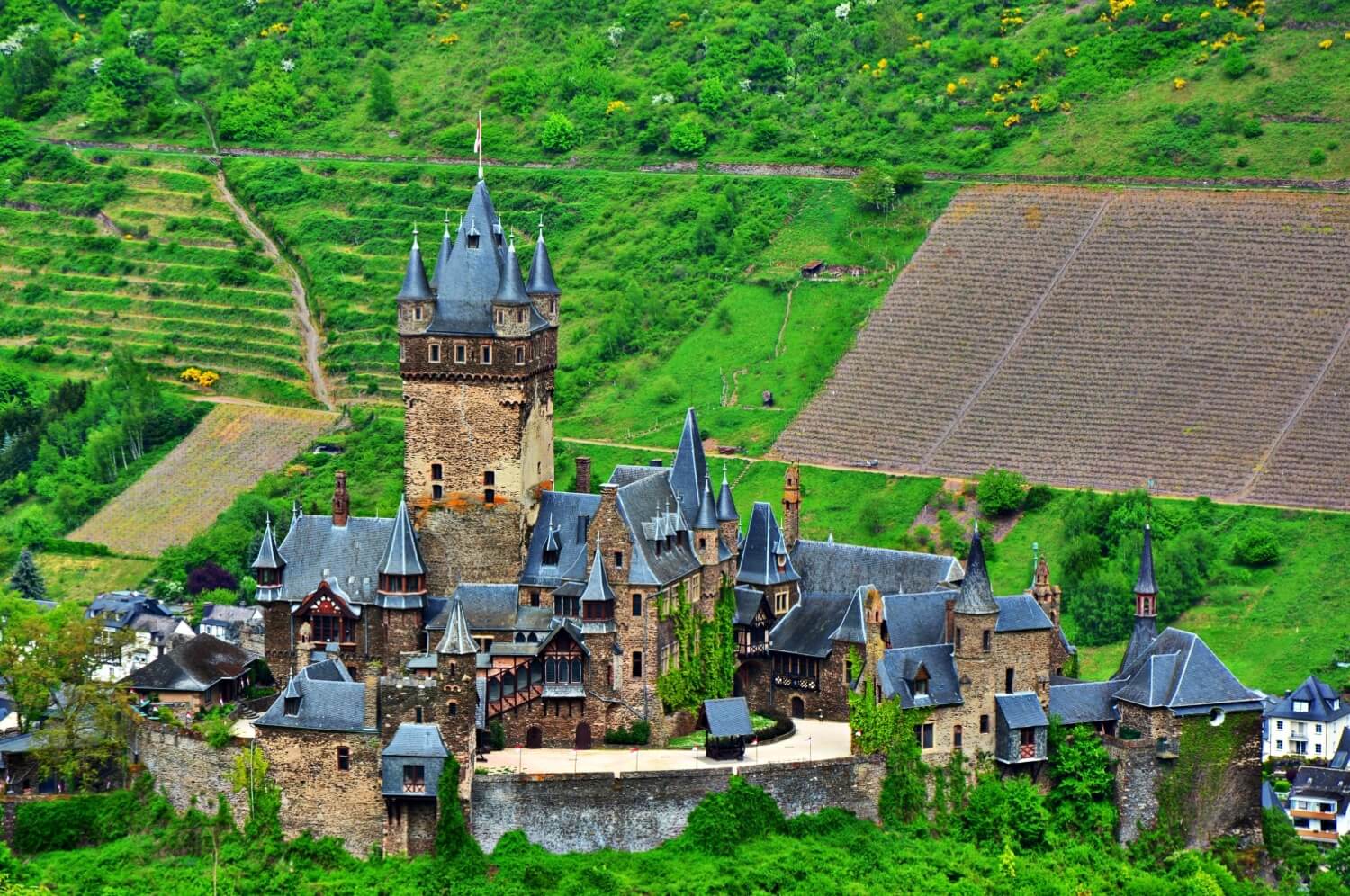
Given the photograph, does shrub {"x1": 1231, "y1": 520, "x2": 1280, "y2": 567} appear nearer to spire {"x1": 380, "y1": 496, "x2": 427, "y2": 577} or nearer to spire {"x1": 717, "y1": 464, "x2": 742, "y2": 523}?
spire {"x1": 717, "y1": 464, "x2": 742, "y2": 523}

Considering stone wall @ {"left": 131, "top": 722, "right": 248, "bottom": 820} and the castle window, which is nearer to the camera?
the castle window

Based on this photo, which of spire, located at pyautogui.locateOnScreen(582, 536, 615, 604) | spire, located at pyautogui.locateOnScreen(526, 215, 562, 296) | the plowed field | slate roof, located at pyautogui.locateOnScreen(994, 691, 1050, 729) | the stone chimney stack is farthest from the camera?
the plowed field

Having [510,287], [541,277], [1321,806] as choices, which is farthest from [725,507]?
[1321,806]

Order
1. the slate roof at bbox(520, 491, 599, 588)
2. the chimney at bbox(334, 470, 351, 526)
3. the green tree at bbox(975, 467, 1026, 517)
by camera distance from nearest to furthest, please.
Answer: the slate roof at bbox(520, 491, 599, 588)
the chimney at bbox(334, 470, 351, 526)
the green tree at bbox(975, 467, 1026, 517)

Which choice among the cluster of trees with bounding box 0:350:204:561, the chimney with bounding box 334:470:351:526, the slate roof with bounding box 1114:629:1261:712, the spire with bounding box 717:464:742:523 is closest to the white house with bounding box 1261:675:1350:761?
the slate roof with bounding box 1114:629:1261:712

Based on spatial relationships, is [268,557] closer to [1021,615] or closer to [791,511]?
[791,511]

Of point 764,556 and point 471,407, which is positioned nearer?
point 471,407

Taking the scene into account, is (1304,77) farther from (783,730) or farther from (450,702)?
(450,702)
